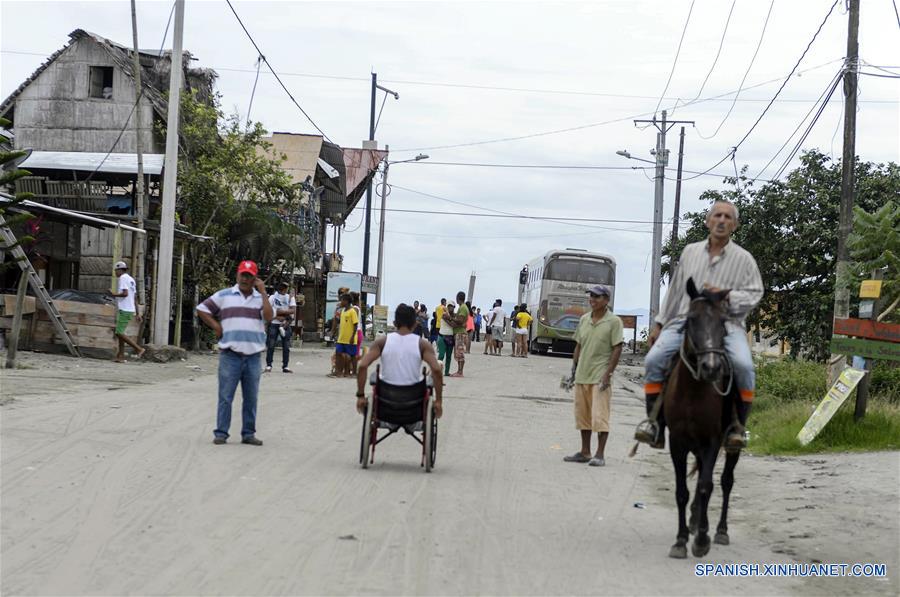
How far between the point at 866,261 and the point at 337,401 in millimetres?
8124

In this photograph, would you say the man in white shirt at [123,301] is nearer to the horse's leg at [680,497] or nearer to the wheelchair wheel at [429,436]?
the wheelchair wheel at [429,436]

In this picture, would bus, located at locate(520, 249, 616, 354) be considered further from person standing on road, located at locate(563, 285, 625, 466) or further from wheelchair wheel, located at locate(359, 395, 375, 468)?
wheelchair wheel, located at locate(359, 395, 375, 468)

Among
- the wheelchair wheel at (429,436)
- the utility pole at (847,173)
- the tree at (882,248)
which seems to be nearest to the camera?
the wheelchair wheel at (429,436)

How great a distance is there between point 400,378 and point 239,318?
213 centimetres

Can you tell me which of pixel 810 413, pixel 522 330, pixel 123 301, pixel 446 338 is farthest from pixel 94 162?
pixel 810 413

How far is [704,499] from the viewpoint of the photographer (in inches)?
305

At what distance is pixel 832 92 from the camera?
2192 cm

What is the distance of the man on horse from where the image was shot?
7863mm

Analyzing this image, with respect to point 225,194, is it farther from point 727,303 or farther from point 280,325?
point 727,303

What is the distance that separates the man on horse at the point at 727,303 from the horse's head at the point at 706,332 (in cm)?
9

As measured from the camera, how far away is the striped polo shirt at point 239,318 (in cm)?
1204

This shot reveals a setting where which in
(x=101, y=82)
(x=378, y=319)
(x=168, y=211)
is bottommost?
(x=378, y=319)

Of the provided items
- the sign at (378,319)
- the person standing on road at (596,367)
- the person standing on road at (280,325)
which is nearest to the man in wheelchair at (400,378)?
the person standing on road at (596,367)

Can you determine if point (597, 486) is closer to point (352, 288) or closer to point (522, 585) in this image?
point (522, 585)
